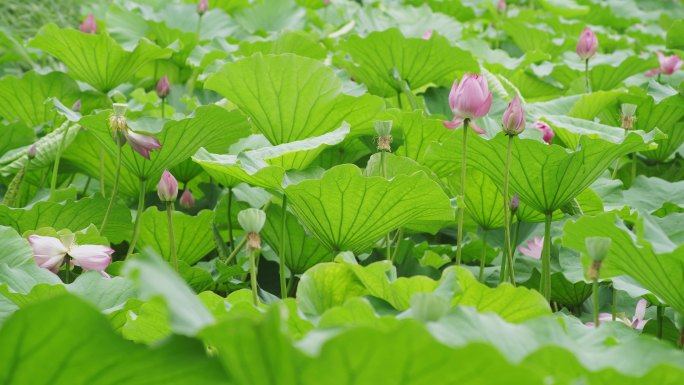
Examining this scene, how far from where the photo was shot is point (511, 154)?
128 cm

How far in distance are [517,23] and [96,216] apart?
1.76 meters

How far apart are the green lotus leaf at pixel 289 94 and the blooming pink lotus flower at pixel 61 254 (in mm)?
374

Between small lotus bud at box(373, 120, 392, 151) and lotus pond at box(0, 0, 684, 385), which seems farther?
small lotus bud at box(373, 120, 392, 151)

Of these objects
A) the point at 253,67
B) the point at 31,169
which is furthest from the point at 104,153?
the point at 253,67

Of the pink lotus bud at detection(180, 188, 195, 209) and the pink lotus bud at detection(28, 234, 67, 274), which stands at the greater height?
the pink lotus bud at detection(28, 234, 67, 274)

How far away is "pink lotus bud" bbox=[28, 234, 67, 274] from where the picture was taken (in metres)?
1.20

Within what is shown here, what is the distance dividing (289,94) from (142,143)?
257mm

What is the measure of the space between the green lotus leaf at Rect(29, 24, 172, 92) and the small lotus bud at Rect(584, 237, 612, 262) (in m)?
1.10

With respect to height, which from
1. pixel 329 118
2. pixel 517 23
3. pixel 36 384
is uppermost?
pixel 36 384

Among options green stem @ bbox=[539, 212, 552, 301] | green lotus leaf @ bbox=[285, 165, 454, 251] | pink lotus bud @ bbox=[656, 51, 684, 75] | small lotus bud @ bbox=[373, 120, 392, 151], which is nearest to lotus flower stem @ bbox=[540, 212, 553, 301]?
green stem @ bbox=[539, 212, 552, 301]

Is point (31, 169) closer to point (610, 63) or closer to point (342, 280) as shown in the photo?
point (342, 280)

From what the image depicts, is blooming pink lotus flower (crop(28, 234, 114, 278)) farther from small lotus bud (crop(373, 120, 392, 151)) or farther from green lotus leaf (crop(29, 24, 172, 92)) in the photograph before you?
green lotus leaf (crop(29, 24, 172, 92))

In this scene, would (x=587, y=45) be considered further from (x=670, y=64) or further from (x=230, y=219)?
(x=230, y=219)

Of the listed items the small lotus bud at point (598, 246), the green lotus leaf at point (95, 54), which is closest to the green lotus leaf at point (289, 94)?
the green lotus leaf at point (95, 54)
